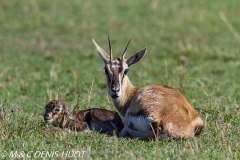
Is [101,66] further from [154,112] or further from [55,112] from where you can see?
[154,112]

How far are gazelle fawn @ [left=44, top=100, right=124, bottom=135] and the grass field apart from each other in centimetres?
21

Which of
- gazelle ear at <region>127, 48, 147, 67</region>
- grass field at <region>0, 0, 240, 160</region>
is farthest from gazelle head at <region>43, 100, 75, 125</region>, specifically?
gazelle ear at <region>127, 48, 147, 67</region>

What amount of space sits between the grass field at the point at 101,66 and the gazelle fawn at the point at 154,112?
0.45ft

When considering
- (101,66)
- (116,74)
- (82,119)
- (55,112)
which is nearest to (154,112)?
(116,74)

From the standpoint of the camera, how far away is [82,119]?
7055 millimetres

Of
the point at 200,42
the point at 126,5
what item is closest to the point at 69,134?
the point at 200,42

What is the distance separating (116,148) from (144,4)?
43.6 ft

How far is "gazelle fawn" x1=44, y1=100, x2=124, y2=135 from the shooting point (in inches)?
270

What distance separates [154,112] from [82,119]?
1.01m

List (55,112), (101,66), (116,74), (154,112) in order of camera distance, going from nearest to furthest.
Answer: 1. (154,112)
2. (55,112)
3. (116,74)
4. (101,66)

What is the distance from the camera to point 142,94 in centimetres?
695

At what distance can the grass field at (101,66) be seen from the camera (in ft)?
20.2

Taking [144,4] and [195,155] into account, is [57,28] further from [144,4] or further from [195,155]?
[195,155]

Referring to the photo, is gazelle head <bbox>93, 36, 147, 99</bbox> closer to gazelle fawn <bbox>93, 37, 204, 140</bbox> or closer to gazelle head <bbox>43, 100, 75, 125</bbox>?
gazelle fawn <bbox>93, 37, 204, 140</bbox>
